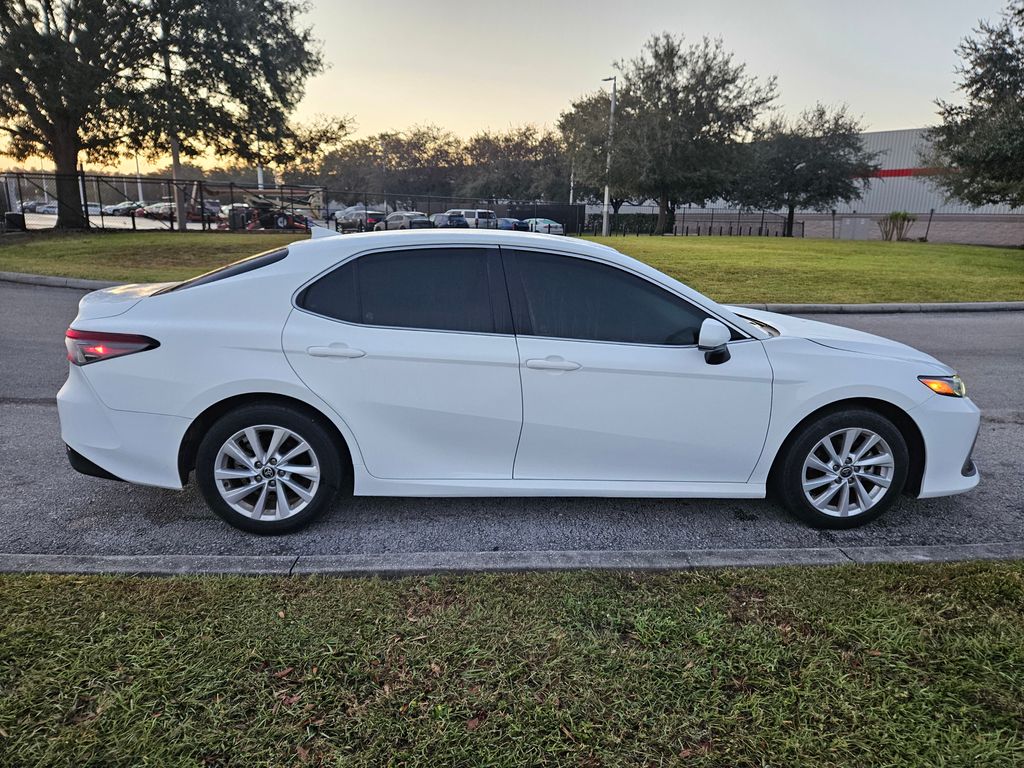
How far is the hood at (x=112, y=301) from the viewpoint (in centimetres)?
366

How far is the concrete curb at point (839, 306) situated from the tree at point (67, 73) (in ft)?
→ 38.3

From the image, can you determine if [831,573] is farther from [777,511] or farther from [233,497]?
[233,497]

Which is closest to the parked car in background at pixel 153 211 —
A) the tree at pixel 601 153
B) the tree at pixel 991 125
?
the tree at pixel 601 153

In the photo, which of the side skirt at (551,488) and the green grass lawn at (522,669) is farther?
the side skirt at (551,488)

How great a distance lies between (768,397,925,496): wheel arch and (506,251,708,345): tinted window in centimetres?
79

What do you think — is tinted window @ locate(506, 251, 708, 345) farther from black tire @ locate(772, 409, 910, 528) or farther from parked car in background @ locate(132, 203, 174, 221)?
parked car in background @ locate(132, 203, 174, 221)

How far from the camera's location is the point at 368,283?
3.68m

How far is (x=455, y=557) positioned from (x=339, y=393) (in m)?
1.02

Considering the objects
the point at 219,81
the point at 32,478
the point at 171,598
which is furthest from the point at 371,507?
the point at 219,81

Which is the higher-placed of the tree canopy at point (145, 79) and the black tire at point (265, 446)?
the tree canopy at point (145, 79)

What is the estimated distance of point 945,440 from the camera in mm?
3828

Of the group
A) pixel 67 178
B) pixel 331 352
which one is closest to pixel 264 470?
pixel 331 352

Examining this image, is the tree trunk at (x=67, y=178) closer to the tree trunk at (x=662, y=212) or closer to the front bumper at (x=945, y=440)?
the front bumper at (x=945, y=440)

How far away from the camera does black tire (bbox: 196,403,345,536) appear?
3.54m
